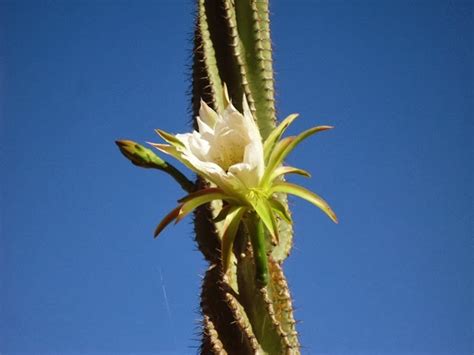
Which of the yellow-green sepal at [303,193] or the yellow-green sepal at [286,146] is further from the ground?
the yellow-green sepal at [286,146]

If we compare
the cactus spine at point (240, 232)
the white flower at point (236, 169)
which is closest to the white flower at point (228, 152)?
the white flower at point (236, 169)

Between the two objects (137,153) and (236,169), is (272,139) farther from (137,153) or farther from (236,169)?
(137,153)

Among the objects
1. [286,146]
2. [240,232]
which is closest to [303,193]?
[286,146]

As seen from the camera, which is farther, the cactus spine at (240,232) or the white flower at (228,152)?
the cactus spine at (240,232)

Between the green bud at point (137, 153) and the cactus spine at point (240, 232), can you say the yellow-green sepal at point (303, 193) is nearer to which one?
the cactus spine at point (240, 232)

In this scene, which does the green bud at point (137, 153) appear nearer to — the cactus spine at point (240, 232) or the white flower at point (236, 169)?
the white flower at point (236, 169)

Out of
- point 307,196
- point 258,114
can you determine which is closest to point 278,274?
point 307,196

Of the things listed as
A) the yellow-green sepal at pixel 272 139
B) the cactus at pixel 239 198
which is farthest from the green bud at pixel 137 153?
the yellow-green sepal at pixel 272 139

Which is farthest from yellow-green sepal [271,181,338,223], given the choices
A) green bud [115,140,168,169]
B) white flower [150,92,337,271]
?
green bud [115,140,168,169]
